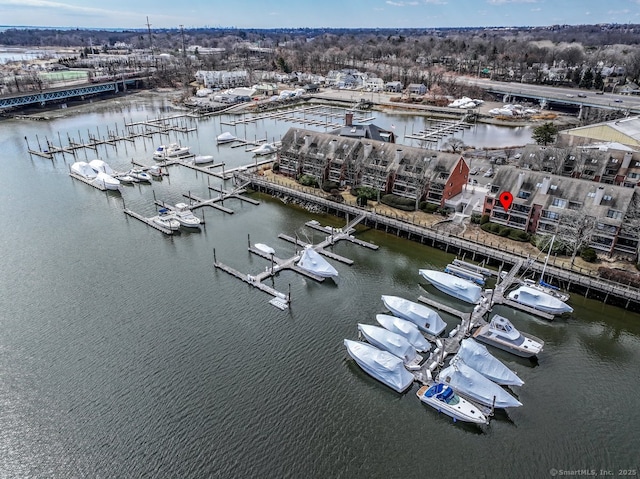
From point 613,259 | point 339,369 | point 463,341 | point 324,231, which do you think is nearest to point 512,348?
point 463,341

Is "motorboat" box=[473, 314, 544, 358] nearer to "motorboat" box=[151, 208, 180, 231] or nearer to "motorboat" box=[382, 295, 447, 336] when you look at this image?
"motorboat" box=[382, 295, 447, 336]

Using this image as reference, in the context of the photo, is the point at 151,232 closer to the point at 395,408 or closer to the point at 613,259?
the point at 395,408

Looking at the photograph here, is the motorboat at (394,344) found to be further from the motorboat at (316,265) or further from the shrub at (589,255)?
→ the shrub at (589,255)

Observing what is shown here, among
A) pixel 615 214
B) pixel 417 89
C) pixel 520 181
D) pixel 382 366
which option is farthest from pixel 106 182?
pixel 417 89

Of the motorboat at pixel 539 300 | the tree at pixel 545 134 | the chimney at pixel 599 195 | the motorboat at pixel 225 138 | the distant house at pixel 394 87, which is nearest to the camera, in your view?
the motorboat at pixel 539 300

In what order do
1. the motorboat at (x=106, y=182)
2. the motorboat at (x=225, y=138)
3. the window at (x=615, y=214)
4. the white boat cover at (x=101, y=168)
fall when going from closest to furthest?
the window at (x=615, y=214)
the motorboat at (x=106, y=182)
the white boat cover at (x=101, y=168)
the motorboat at (x=225, y=138)

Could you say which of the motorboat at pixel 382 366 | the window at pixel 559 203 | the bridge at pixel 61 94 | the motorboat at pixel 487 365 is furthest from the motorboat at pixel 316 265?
the bridge at pixel 61 94
